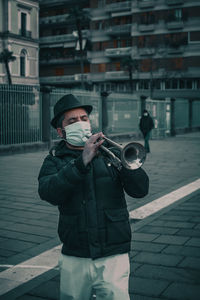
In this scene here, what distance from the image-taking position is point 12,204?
7152 millimetres

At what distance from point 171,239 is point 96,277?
288cm

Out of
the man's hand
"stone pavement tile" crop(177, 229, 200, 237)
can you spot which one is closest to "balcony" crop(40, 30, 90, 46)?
"stone pavement tile" crop(177, 229, 200, 237)

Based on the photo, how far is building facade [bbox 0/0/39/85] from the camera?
163ft

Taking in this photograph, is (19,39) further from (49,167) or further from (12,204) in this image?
(49,167)

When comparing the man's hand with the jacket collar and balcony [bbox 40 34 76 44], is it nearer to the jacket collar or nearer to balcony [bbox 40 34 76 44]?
the jacket collar

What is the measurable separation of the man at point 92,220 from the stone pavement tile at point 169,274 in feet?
5.23

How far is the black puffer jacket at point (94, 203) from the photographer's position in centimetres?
235

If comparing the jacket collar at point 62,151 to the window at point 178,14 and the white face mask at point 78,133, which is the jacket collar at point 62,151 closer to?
the white face mask at point 78,133

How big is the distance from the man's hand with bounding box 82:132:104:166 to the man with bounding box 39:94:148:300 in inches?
2.5

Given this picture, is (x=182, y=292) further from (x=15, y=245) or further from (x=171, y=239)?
(x=15, y=245)

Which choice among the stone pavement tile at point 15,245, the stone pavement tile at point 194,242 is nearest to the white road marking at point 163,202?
the stone pavement tile at point 194,242

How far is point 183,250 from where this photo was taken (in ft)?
15.5

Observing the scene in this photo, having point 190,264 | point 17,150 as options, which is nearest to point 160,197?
point 190,264

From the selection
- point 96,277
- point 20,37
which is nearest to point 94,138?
point 96,277
